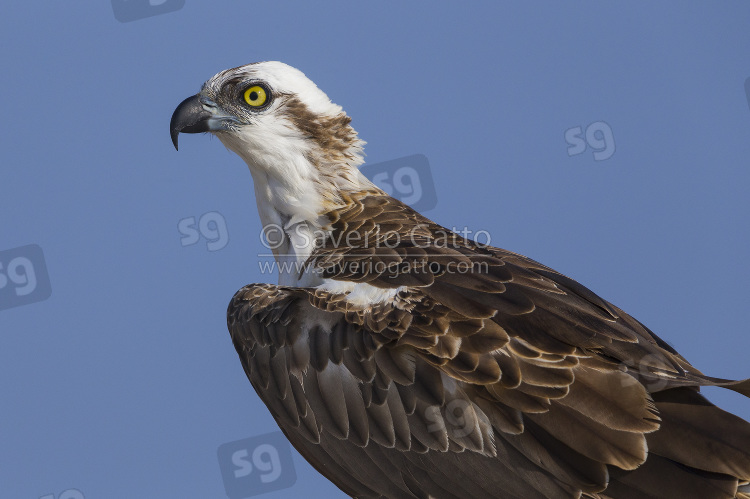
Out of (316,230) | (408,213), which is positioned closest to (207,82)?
(316,230)

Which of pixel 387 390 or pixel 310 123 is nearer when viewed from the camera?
pixel 387 390

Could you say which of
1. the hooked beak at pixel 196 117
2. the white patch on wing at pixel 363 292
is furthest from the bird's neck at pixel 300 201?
the white patch on wing at pixel 363 292

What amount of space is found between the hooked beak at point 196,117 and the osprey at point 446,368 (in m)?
0.25

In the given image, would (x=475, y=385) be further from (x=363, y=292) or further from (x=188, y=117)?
(x=188, y=117)

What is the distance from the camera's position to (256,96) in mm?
5926

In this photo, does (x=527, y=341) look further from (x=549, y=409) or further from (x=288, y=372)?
(x=288, y=372)

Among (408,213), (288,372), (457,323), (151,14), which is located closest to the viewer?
(457,323)

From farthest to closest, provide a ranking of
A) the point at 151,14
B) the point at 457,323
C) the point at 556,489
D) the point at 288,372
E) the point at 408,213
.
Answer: the point at 151,14
the point at 408,213
the point at 288,372
the point at 457,323
the point at 556,489

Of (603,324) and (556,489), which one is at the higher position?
(603,324)

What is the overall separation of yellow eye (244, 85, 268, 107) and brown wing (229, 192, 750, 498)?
1.25 meters

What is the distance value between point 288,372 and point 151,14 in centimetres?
420

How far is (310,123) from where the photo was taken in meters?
5.91

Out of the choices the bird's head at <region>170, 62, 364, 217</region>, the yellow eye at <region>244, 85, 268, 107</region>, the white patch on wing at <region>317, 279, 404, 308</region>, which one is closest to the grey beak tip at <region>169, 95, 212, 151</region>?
the bird's head at <region>170, 62, 364, 217</region>

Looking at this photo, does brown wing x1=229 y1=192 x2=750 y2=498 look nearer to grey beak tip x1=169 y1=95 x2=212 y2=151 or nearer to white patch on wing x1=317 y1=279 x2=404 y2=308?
white patch on wing x1=317 y1=279 x2=404 y2=308
